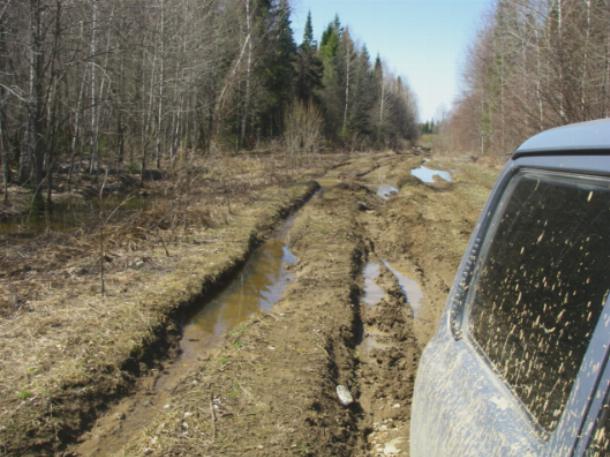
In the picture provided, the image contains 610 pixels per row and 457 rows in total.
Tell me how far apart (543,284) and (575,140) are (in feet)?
1.32

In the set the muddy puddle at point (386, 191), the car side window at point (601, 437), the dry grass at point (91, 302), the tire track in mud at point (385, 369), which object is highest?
the car side window at point (601, 437)

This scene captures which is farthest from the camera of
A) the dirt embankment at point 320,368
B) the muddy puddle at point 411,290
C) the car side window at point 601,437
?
the muddy puddle at point 411,290

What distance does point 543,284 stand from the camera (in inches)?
60.2

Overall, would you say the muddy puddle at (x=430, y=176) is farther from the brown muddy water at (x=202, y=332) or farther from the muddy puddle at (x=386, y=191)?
the brown muddy water at (x=202, y=332)

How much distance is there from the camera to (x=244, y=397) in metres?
4.57

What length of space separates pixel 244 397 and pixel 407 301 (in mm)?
4148

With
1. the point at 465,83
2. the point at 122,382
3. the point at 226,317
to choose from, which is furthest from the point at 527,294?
the point at 465,83

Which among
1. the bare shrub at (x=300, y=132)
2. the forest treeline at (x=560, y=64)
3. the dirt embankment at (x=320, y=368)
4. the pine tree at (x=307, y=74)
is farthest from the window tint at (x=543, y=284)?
the pine tree at (x=307, y=74)

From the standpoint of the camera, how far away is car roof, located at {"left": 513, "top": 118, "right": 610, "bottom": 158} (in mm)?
1274

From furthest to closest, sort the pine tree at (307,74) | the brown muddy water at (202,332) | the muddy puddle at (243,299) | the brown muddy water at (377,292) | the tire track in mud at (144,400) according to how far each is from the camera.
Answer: the pine tree at (307,74) → the muddy puddle at (243,299) → the brown muddy water at (377,292) → the brown muddy water at (202,332) → the tire track in mud at (144,400)

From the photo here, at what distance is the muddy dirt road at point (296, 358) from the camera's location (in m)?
4.09

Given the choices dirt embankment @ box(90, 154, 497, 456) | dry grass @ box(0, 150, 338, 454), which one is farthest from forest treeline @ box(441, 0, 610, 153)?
dry grass @ box(0, 150, 338, 454)

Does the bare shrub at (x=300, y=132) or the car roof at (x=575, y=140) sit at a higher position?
the bare shrub at (x=300, y=132)

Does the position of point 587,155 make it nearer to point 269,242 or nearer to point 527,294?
point 527,294
